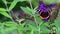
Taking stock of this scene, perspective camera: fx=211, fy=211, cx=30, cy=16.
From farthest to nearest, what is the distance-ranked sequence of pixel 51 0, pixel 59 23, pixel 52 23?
pixel 52 23 → pixel 59 23 → pixel 51 0

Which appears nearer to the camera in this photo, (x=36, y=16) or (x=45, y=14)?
(x=36, y=16)

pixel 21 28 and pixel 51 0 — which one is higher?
pixel 51 0

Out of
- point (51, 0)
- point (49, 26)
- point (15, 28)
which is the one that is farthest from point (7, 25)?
point (51, 0)

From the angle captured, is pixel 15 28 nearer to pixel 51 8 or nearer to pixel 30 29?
pixel 30 29

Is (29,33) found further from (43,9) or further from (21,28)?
→ (43,9)

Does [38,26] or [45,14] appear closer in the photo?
[38,26]

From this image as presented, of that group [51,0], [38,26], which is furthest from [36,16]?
[51,0]

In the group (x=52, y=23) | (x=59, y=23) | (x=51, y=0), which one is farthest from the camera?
(x=52, y=23)
